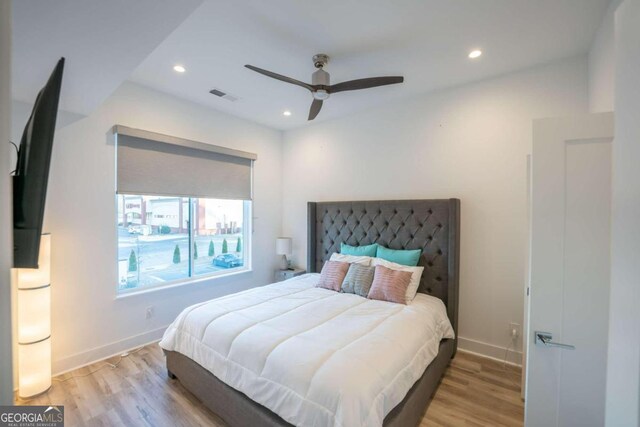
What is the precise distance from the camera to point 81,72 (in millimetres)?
1712

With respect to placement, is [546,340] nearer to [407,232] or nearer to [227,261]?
[407,232]

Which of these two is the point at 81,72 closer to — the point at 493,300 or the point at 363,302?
the point at 363,302

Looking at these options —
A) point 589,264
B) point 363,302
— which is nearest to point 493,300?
point 363,302

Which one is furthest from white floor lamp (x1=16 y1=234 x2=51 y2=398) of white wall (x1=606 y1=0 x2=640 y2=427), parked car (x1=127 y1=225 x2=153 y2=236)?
white wall (x1=606 y1=0 x2=640 y2=427)

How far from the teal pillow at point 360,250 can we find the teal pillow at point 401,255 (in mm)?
105

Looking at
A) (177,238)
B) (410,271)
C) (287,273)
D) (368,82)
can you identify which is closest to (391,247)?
(410,271)

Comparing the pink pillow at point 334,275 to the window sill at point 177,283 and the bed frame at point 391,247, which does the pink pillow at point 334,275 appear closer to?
the bed frame at point 391,247

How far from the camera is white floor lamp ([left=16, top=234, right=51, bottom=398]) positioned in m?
2.14

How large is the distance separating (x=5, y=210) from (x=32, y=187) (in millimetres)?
445

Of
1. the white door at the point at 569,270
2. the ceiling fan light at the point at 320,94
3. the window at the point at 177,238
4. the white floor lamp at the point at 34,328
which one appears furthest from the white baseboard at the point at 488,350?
the white floor lamp at the point at 34,328

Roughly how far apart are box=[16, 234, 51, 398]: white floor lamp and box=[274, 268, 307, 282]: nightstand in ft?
8.68

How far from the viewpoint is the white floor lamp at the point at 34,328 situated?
2.14 m

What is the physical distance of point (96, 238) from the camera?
275 centimetres
